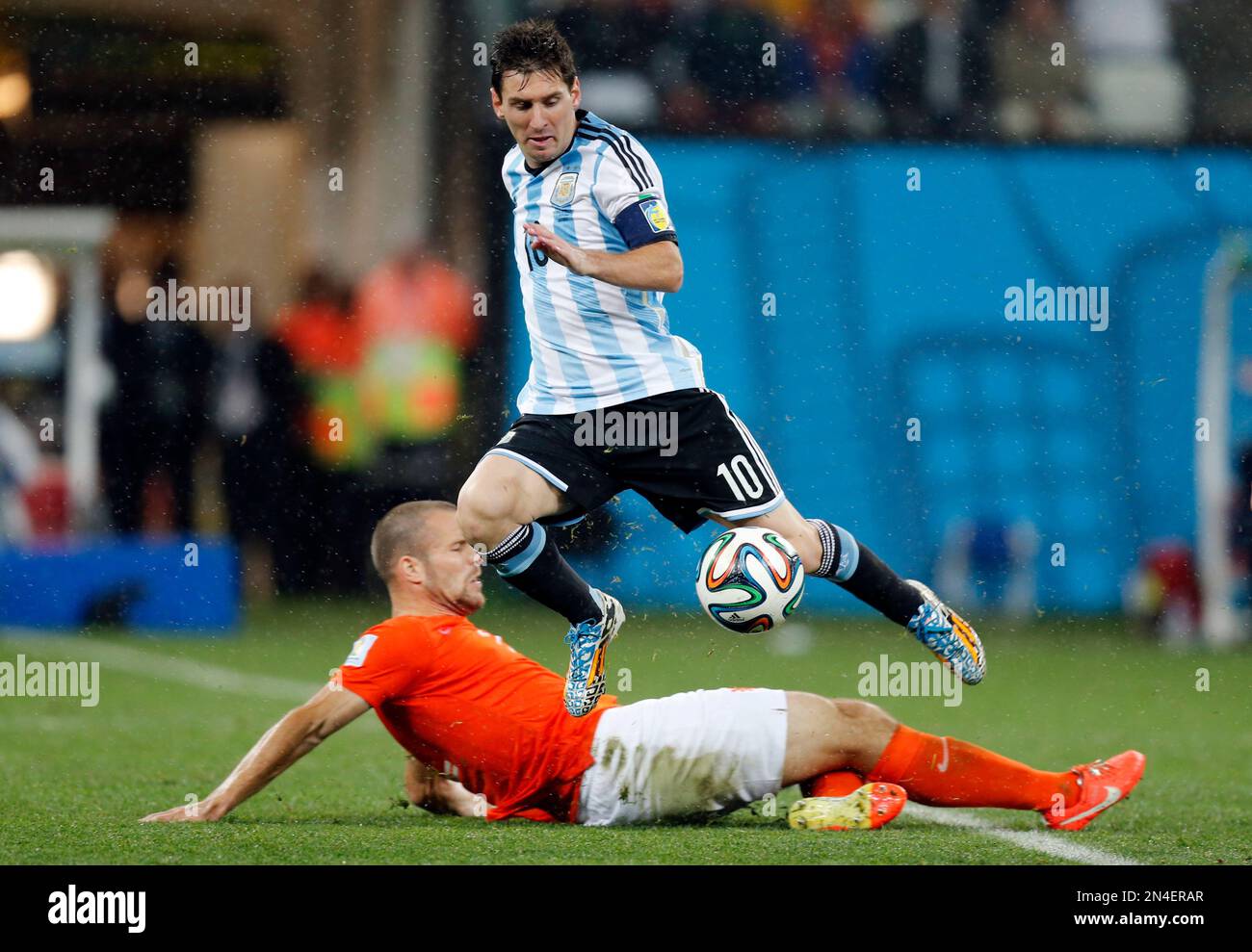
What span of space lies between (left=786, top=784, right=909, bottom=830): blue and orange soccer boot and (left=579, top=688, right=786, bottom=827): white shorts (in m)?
0.14

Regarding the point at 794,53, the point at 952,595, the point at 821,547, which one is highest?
the point at 794,53

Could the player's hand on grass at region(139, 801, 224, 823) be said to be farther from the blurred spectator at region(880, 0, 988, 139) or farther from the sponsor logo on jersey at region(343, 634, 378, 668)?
the blurred spectator at region(880, 0, 988, 139)

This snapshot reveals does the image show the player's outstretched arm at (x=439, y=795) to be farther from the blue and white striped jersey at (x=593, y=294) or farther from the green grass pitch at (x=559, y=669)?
the blue and white striped jersey at (x=593, y=294)

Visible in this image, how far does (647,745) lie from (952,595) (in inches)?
322

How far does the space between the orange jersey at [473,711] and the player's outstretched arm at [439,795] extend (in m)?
0.24

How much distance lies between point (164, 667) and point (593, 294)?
570 cm

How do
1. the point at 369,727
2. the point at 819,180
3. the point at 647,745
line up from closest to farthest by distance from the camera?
the point at 647,745 → the point at 369,727 → the point at 819,180

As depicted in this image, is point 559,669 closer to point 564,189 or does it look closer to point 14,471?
point 564,189

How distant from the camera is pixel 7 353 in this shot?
15.0 m

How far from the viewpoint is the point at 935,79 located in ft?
44.9

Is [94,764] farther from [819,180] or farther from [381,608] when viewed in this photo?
[819,180]
